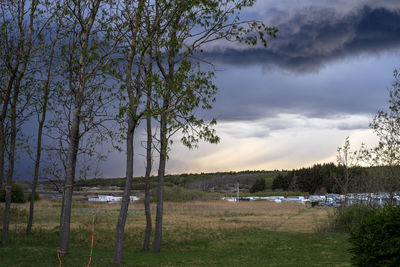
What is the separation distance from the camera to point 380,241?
959 centimetres

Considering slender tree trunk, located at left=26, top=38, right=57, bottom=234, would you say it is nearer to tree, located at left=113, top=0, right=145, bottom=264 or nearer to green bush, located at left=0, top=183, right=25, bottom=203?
tree, located at left=113, top=0, right=145, bottom=264

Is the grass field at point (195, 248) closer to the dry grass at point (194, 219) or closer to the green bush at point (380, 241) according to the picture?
the dry grass at point (194, 219)

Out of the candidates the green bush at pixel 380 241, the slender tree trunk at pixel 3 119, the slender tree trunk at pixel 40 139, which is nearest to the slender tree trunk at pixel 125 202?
the green bush at pixel 380 241

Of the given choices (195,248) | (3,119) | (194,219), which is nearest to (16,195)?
(194,219)

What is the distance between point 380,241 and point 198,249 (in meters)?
12.9

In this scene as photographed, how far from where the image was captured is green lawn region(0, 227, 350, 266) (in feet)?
52.5

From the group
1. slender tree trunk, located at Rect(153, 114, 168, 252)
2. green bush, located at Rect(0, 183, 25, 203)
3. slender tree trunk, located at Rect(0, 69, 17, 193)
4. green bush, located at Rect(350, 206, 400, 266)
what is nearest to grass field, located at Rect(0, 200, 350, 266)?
slender tree trunk, located at Rect(153, 114, 168, 252)

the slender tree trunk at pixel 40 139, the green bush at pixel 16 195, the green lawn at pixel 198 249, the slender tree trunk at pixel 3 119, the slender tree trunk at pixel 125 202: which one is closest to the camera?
the slender tree trunk at pixel 125 202

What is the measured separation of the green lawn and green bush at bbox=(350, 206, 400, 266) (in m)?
7.61

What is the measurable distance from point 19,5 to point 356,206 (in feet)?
74.6

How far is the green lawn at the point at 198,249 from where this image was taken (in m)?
16.0

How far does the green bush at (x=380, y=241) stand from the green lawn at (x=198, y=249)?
7.61 m

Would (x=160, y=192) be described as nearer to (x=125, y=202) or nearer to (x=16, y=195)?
(x=125, y=202)

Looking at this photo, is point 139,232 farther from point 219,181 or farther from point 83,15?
point 219,181
